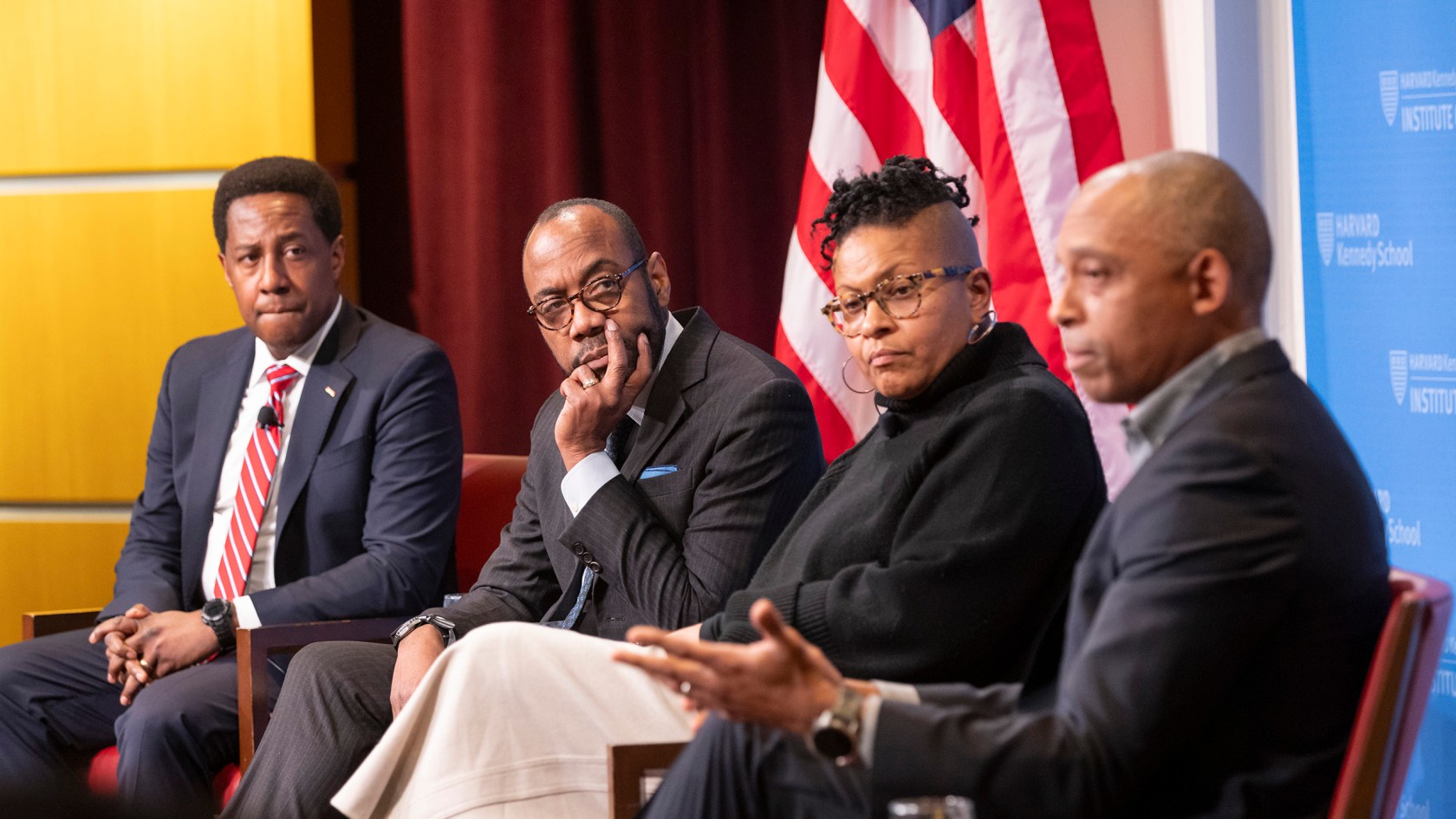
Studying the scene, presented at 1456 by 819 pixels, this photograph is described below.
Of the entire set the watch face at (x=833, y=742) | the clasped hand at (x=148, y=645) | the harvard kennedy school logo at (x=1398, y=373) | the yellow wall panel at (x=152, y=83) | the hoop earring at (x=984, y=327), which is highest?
the yellow wall panel at (x=152, y=83)

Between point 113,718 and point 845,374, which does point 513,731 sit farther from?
point 845,374

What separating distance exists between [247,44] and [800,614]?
8.34 feet

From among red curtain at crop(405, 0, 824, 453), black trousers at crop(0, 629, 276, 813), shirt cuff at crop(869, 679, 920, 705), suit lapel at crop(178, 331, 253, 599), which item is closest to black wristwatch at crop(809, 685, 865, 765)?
shirt cuff at crop(869, 679, 920, 705)

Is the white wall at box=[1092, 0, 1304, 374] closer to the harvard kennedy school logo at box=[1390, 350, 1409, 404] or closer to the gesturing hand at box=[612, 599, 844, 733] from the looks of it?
the harvard kennedy school logo at box=[1390, 350, 1409, 404]

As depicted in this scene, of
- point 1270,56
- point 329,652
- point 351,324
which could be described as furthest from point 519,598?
point 1270,56

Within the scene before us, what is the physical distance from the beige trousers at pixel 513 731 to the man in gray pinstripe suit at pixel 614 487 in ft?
1.24

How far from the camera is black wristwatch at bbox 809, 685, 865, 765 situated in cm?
144

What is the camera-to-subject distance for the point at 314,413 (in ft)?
10.7

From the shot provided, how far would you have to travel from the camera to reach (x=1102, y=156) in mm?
3211

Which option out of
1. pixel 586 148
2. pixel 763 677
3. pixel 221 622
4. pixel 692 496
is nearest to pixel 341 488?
pixel 221 622

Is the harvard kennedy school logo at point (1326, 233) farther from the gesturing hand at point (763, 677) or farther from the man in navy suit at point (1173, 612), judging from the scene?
the gesturing hand at point (763, 677)

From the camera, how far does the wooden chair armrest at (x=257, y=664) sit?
2641 millimetres

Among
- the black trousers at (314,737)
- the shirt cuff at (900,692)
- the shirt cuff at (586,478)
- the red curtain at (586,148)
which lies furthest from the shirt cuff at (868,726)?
the red curtain at (586,148)

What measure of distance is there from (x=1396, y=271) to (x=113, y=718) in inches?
113
